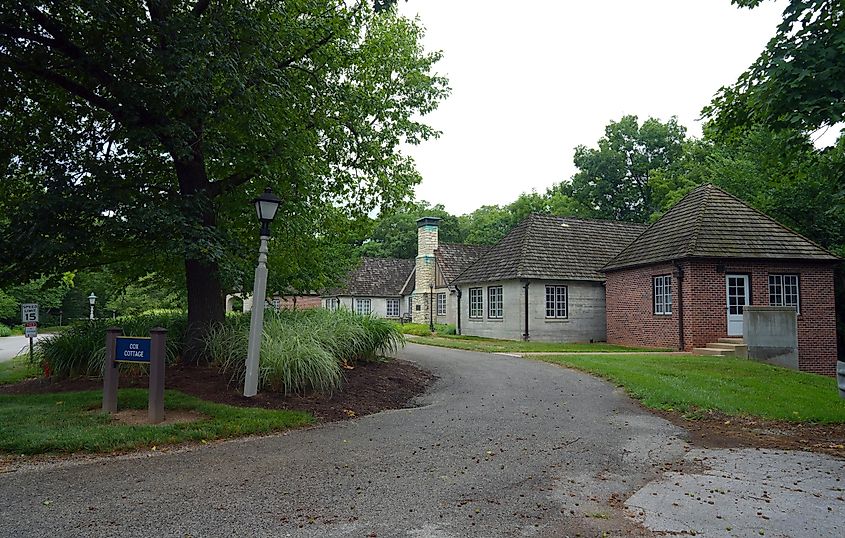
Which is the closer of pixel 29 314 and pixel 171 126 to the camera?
pixel 171 126

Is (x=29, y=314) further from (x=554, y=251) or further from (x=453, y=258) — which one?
(x=453, y=258)

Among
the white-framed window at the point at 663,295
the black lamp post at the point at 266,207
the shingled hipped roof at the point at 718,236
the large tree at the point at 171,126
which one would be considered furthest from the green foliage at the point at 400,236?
the black lamp post at the point at 266,207

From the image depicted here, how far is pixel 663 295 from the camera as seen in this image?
22328 millimetres

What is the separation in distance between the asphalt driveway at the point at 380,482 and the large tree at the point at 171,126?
419 cm

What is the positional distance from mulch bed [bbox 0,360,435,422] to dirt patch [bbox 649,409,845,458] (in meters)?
4.70

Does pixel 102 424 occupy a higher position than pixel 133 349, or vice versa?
pixel 133 349

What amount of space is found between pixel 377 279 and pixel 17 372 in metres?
34.1

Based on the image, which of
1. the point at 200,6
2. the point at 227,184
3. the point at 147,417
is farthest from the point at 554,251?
the point at 147,417

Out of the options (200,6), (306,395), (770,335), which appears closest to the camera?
(306,395)

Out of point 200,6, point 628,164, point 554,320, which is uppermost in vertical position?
point 628,164

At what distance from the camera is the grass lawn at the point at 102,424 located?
25.0ft

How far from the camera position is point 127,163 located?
11.8 meters

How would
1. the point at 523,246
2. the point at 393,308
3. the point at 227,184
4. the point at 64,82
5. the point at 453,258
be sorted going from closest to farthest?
the point at 64,82 → the point at 227,184 → the point at 523,246 → the point at 453,258 → the point at 393,308

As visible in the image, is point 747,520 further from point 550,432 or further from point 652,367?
point 652,367
